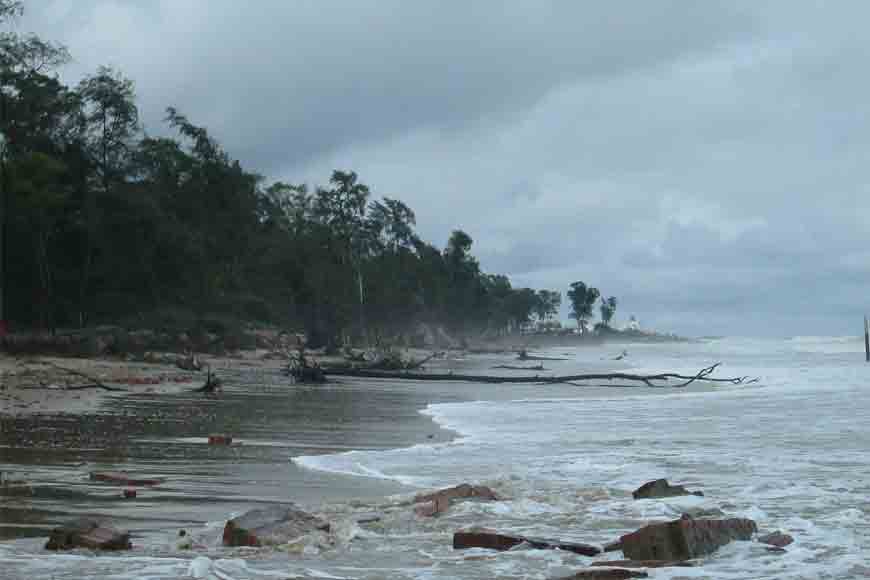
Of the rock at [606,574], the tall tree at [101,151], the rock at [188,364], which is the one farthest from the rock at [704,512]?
the tall tree at [101,151]

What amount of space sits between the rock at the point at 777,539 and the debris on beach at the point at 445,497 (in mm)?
2572

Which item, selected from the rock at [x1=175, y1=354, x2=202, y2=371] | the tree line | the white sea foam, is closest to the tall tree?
the tree line

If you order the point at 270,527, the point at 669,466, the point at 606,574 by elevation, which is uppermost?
the point at 270,527

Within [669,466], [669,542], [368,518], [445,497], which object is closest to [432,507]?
[445,497]

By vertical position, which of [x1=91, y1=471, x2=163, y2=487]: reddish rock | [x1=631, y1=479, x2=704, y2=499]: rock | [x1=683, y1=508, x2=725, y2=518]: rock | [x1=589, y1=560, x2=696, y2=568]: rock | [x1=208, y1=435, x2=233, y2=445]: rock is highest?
[x1=208, y1=435, x2=233, y2=445]: rock

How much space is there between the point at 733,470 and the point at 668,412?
9676 millimetres

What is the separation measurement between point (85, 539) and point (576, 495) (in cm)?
475

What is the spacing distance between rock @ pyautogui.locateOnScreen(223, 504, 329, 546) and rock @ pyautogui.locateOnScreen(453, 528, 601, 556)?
1.02 metres

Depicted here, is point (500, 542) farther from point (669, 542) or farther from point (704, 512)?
point (704, 512)

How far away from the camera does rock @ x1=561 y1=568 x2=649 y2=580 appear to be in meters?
5.75

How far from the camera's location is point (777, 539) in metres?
7.11

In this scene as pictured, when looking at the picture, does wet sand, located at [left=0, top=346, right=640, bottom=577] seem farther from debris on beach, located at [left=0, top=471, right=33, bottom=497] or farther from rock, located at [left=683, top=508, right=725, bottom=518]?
rock, located at [left=683, top=508, right=725, bottom=518]

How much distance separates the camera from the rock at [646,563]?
246 inches

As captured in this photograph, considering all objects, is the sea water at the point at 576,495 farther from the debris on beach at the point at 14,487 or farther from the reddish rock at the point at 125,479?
the debris on beach at the point at 14,487
